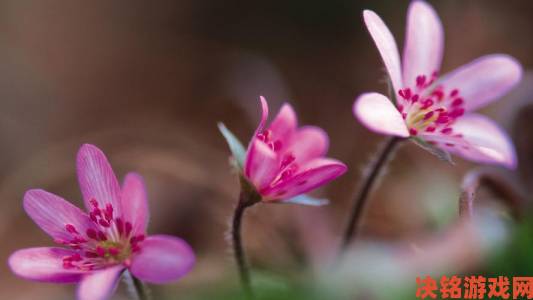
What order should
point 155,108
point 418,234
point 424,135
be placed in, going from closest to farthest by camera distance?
point 424,135
point 418,234
point 155,108

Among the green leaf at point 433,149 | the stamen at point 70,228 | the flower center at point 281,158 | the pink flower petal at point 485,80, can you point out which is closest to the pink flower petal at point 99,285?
the stamen at point 70,228

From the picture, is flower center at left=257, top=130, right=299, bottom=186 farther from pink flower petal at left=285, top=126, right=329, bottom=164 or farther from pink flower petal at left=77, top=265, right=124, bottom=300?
pink flower petal at left=77, top=265, right=124, bottom=300

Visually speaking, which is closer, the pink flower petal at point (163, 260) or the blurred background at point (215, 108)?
the pink flower petal at point (163, 260)

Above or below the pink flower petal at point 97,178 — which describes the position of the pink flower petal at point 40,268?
below

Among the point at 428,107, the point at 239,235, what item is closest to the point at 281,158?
the point at 239,235

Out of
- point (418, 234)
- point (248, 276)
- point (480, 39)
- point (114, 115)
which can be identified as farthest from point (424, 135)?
point (114, 115)

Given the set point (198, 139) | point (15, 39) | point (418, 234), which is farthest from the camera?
point (15, 39)

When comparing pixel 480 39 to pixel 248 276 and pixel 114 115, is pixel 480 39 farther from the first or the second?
pixel 248 276

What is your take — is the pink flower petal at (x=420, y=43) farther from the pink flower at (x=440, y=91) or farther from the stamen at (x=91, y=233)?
the stamen at (x=91, y=233)
